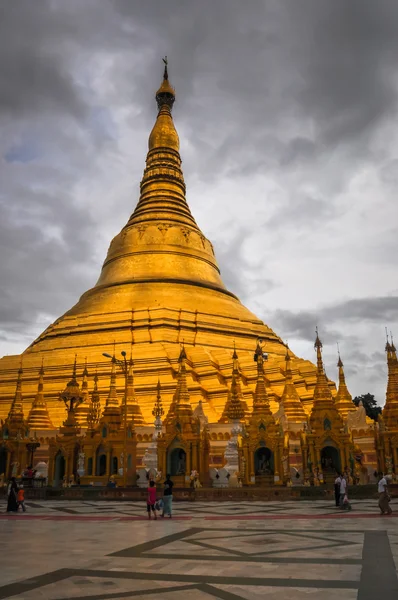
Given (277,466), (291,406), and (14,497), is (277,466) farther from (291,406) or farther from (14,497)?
(14,497)

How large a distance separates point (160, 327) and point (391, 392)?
1535 centimetres

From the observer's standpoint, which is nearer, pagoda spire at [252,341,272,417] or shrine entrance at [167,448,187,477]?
shrine entrance at [167,448,187,477]

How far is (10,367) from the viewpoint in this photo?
115ft

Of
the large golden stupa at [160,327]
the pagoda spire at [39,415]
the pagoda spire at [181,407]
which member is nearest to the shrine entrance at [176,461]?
the pagoda spire at [181,407]

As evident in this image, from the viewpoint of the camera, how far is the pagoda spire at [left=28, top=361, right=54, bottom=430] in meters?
28.5

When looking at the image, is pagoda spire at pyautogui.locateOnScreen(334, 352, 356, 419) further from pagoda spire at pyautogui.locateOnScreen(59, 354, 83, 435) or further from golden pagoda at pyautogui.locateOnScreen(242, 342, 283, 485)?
pagoda spire at pyautogui.locateOnScreen(59, 354, 83, 435)

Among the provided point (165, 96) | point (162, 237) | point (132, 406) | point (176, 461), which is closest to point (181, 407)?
point (176, 461)

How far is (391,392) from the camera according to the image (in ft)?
80.9

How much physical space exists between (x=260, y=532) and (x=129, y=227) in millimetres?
36474

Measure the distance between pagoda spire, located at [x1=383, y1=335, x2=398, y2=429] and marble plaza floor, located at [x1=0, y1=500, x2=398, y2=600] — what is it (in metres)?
12.1

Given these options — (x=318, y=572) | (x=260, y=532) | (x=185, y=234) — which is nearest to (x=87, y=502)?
(x=260, y=532)

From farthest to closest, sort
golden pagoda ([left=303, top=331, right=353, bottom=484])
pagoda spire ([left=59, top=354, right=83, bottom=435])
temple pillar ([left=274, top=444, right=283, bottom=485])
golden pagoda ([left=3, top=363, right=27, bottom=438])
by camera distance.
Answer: golden pagoda ([left=3, top=363, right=27, bottom=438]), pagoda spire ([left=59, top=354, right=83, bottom=435]), golden pagoda ([left=303, top=331, right=353, bottom=484]), temple pillar ([left=274, top=444, right=283, bottom=485])

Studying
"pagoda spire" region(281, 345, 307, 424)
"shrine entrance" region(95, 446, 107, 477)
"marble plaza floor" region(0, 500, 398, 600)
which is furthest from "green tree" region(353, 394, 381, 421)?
"marble plaza floor" region(0, 500, 398, 600)

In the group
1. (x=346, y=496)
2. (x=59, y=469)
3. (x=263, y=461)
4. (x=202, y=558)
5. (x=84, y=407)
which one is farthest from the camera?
(x=84, y=407)
